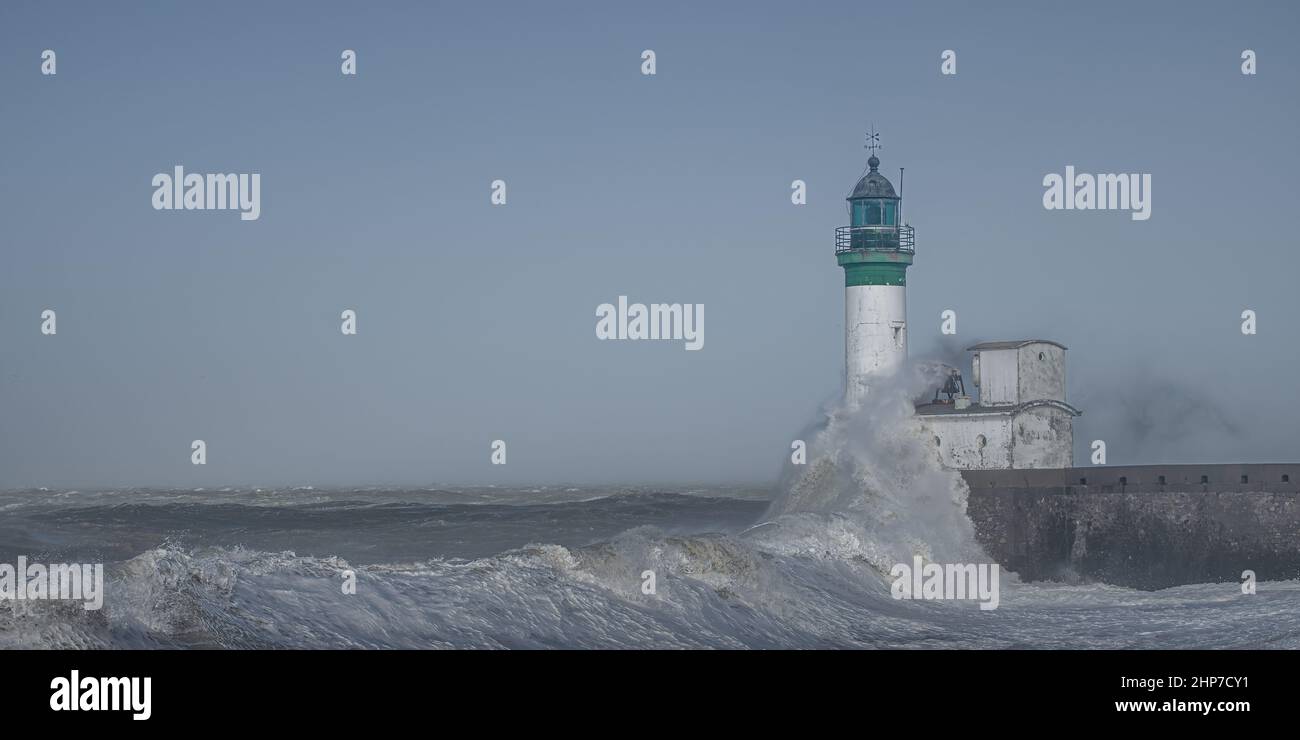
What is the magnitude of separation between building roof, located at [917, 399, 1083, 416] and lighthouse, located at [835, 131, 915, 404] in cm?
107

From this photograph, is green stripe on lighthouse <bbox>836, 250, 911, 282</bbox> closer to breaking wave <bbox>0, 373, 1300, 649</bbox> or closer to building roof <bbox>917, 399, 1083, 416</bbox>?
building roof <bbox>917, 399, 1083, 416</bbox>

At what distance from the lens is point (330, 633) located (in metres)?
12.6

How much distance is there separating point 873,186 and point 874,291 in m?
2.15

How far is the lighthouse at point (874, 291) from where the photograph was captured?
28109 mm

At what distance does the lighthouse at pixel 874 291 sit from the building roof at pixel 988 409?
1.07m

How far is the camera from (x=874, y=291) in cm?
2814

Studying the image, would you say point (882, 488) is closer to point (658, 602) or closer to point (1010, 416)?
point (1010, 416)

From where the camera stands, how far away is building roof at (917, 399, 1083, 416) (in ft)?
88.0
